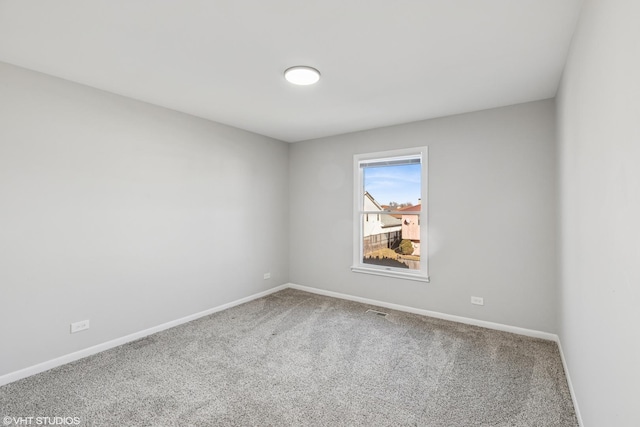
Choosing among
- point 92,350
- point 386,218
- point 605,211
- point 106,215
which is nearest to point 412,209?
point 386,218

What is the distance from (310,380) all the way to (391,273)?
2.04 m

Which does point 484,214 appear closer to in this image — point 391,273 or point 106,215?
point 391,273

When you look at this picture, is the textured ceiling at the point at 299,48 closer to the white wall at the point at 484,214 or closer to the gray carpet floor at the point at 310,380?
the white wall at the point at 484,214

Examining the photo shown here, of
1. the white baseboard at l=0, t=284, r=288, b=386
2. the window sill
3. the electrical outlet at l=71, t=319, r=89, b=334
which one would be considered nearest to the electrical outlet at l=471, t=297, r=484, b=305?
the window sill

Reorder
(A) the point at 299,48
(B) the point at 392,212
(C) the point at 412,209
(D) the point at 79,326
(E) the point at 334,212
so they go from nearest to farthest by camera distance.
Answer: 1. (A) the point at 299,48
2. (D) the point at 79,326
3. (C) the point at 412,209
4. (B) the point at 392,212
5. (E) the point at 334,212

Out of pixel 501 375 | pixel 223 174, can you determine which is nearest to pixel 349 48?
pixel 223 174

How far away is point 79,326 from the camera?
8.89 feet

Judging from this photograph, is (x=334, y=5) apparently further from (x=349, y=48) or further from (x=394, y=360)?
(x=394, y=360)

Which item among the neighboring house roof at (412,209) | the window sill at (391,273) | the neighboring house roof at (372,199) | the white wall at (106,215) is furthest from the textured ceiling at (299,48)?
the window sill at (391,273)

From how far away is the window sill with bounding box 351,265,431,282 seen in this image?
3818 millimetres

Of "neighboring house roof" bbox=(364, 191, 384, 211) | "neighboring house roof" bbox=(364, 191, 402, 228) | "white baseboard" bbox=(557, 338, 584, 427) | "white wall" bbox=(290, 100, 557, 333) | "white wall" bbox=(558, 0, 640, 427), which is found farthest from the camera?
"neighboring house roof" bbox=(364, 191, 384, 211)

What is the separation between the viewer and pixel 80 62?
7.59ft

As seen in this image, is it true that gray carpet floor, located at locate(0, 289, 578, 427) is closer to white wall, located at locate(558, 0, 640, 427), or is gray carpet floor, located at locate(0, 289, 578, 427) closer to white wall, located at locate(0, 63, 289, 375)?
white wall, located at locate(0, 63, 289, 375)

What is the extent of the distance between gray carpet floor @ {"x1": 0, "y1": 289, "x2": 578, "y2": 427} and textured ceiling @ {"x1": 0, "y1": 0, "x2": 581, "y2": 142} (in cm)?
249
